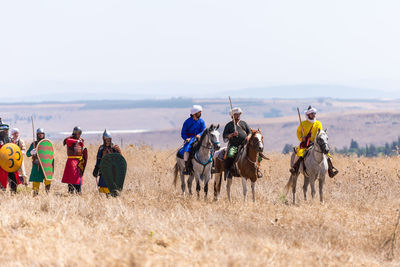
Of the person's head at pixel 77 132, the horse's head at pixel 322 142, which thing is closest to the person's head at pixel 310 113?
the horse's head at pixel 322 142

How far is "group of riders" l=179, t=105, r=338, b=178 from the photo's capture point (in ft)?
50.1

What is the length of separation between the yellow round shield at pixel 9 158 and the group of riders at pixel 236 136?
4086 millimetres

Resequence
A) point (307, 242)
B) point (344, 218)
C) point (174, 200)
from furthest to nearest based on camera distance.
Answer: point (174, 200), point (344, 218), point (307, 242)

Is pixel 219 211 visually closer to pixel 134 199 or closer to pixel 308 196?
pixel 134 199

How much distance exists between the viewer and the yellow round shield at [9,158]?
14766 millimetres

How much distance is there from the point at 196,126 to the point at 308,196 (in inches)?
151

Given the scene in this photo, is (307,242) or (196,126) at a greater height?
(196,126)

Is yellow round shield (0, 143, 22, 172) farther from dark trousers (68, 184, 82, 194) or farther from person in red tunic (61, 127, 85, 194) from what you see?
dark trousers (68, 184, 82, 194)

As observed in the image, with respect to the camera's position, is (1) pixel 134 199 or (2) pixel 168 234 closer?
(2) pixel 168 234

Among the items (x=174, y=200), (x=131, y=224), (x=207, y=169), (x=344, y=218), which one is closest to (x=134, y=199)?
(x=174, y=200)

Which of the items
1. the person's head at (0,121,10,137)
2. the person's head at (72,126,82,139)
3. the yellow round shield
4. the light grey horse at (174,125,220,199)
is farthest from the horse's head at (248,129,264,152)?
the person's head at (0,121,10,137)

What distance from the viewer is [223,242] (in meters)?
9.01

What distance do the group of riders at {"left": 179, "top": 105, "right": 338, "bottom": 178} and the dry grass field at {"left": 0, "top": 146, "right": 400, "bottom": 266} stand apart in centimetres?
100

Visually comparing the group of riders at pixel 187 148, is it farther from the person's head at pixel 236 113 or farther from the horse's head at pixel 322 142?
the horse's head at pixel 322 142
